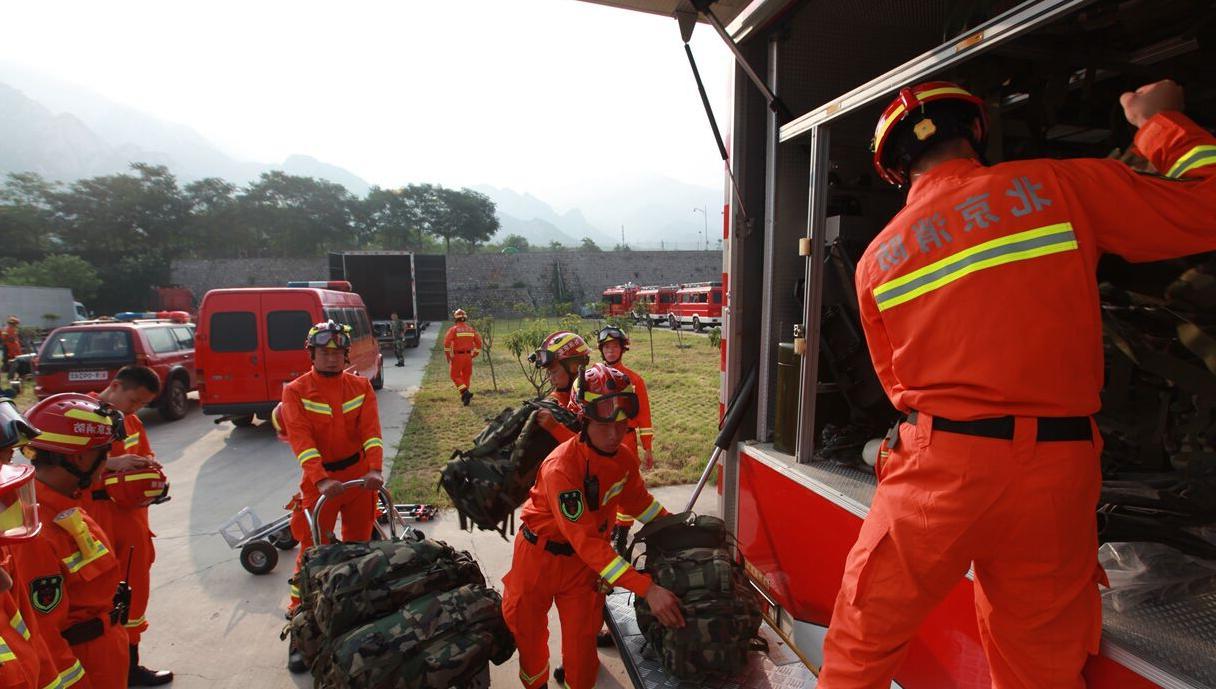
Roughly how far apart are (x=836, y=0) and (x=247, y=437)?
9164 mm

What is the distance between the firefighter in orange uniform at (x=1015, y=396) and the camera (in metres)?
1.31

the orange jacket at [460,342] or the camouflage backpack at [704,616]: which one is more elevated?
the orange jacket at [460,342]

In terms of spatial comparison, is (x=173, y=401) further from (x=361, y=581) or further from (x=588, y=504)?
(x=588, y=504)

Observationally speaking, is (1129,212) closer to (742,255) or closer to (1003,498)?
(1003,498)

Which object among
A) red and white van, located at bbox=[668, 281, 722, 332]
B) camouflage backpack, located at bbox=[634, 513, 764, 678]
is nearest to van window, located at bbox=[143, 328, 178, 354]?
camouflage backpack, located at bbox=[634, 513, 764, 678]

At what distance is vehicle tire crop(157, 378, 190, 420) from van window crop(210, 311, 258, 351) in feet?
7.74

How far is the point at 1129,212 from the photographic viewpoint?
130 cm

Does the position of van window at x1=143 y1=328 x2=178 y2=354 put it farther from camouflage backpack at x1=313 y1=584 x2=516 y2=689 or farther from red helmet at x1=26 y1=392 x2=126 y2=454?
camouflage backpack at x1=313 y1=584 x2=516 y2=689

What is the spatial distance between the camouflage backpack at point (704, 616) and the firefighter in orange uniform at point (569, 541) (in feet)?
0.99

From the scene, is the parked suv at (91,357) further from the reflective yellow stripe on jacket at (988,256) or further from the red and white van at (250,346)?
the reflective yellow stripe on jacket at (988,256)

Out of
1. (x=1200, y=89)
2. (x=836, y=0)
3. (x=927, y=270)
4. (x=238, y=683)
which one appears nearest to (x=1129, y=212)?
(x=927, y=270)

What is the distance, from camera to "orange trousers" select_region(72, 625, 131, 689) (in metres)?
2.25

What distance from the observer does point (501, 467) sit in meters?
2.92

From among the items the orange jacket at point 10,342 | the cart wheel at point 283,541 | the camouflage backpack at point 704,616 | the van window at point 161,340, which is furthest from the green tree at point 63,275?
the camouflage backpack at point 704,616
